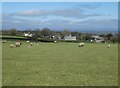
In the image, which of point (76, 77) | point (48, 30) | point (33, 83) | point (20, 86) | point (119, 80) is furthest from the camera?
point (48, 30)

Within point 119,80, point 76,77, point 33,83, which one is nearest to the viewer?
point 33,83

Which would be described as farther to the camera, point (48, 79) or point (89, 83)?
point (48, 79)

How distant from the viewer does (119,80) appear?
47.3ft

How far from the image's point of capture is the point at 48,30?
131250 mm

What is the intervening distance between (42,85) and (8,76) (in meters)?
3.25

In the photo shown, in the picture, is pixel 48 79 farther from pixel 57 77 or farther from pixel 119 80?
pixel 119 80

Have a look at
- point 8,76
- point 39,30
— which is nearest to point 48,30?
point 39,30

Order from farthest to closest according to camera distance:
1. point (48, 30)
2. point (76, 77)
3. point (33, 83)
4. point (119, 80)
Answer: point (48, 30), point (76, 77), point (119, 80), point (33, 83)

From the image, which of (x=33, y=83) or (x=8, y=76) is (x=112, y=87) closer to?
(x=33, y=83)

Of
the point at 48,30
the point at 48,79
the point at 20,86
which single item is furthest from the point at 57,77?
the point at 48,30

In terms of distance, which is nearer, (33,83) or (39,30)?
(33,83)

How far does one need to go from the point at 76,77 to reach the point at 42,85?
2.95 meters

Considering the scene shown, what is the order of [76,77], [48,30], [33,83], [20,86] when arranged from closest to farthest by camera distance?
[20,86], [33,83], [76,77], [48,30]

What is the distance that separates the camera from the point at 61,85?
12.9 m
